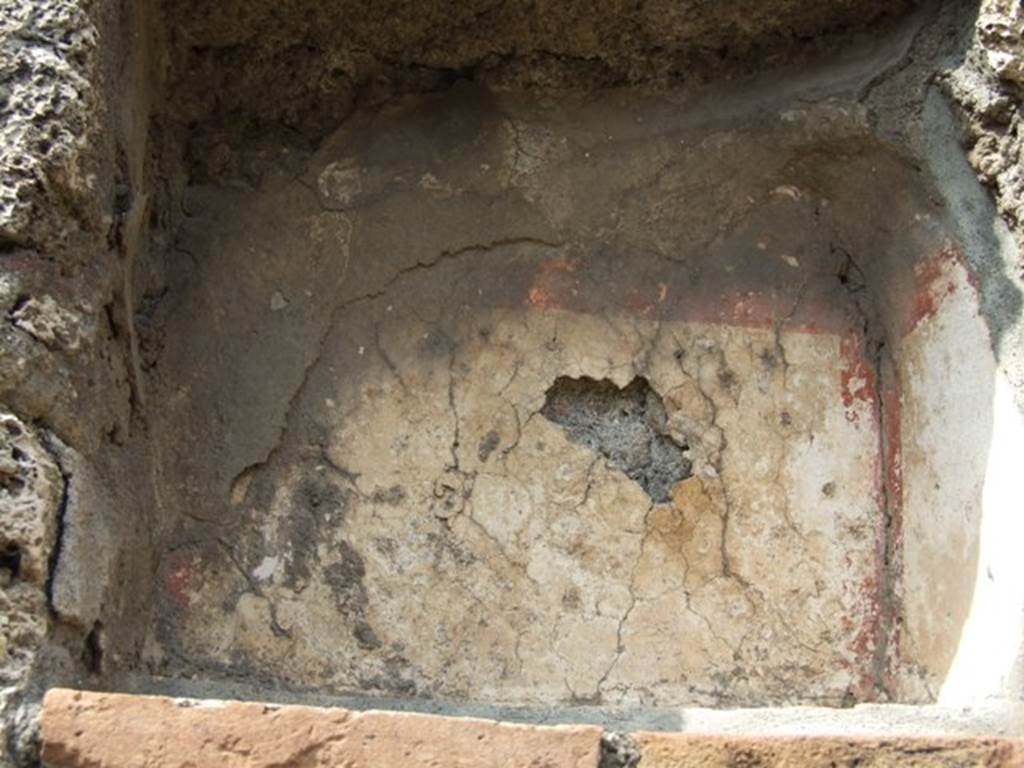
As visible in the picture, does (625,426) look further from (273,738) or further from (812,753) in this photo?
(273,738)

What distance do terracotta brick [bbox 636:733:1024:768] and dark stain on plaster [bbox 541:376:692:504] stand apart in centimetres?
56

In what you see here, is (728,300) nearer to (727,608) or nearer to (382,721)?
(727,608)

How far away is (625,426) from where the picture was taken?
263cm

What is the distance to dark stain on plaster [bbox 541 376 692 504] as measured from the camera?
8.53 feet

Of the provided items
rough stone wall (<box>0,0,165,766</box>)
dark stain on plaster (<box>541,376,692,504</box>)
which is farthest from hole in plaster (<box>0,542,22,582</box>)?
dark stain on plaster (<box>541,376,692,504</box>)

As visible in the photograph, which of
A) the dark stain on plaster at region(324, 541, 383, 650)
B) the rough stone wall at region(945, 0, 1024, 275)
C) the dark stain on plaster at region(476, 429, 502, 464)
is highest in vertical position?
the rough stone wall at region(945, 0, 1024, 275)

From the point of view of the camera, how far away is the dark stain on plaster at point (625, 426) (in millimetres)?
2600

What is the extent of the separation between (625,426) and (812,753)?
692 mm

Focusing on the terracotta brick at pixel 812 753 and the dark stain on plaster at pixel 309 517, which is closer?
the terracotta brick at pixel 812 753

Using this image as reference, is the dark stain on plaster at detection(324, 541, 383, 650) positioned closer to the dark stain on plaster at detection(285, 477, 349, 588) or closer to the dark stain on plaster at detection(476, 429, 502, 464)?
the dark stain on plaster at detection(285, 477, 349, 588)

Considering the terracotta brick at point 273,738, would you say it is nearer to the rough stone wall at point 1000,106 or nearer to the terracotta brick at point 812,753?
the terracotta brick at point 812,753

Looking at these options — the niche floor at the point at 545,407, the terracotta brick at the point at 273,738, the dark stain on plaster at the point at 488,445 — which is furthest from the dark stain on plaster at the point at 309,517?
the terracotta brick at the point at 273,738

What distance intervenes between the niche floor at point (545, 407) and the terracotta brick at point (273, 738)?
389mm

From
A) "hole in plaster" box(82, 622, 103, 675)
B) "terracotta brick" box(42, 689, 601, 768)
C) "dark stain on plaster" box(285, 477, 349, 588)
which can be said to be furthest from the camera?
"dark stain on plaster" box(285, 477, 349, 588)
